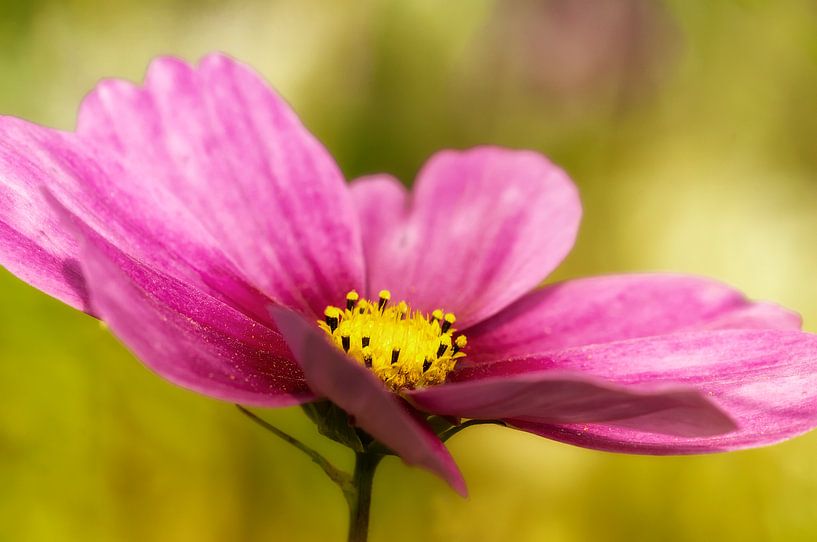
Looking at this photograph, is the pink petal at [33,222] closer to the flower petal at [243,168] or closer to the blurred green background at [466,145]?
the flower petal at [243,168]

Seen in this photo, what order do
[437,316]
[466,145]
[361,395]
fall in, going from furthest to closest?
[466,145] < [437,316] < [361,395]

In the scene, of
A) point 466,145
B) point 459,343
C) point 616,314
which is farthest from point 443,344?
point 466,145

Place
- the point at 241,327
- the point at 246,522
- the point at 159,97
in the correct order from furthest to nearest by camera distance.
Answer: the point at 246,522 → the point at 159,97 → the point at 241,327

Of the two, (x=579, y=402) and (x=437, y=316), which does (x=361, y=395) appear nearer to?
(x=579, y=402)

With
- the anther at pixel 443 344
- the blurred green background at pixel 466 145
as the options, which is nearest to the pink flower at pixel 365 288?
the anther at pixel 443 344

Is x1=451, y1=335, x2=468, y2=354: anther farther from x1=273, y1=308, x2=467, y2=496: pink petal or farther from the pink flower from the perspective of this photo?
x1=273, y1=308, x2=467, y2=496: pink petal

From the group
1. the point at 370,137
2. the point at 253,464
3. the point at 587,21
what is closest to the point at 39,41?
the point at 370,137

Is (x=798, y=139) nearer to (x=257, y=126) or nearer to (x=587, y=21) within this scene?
(x=587, y=21)
